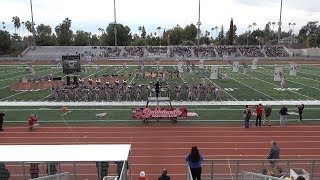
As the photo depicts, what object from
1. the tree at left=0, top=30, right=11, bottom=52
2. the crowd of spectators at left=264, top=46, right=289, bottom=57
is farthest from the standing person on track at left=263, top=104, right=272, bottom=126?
the tree at left=0, top=30, right=11, bottom=52

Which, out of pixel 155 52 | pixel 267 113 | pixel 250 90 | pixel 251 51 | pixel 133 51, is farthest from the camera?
pixel 133 51

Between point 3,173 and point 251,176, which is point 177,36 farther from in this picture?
point 3,173

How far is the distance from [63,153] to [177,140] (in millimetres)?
8168

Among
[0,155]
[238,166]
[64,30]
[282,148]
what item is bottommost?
[282,148]

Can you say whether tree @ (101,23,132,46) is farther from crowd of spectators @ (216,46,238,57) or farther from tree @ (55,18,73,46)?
crowd of spectators @ (216,46,238,57)

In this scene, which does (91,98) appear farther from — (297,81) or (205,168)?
(297,81)

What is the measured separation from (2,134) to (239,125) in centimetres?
1196

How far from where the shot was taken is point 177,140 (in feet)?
53.9

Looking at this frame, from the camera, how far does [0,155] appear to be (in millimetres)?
8789

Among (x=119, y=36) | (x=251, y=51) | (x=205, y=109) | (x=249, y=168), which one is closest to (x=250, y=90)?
(x=205, y=109)

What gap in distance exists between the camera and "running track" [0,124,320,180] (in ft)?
46.6

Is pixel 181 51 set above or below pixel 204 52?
above

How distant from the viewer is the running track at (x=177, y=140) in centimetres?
1420

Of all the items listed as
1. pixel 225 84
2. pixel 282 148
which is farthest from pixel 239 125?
pixel 225 84
